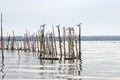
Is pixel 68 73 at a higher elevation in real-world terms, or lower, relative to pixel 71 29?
lower

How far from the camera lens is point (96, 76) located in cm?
4878

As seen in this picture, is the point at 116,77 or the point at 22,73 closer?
the point at 116,77

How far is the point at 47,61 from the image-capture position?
73.0 metres

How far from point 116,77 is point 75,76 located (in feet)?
13.8

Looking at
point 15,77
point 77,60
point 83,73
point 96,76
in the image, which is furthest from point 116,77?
point 77,60

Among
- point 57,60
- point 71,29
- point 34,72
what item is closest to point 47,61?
point 57,60

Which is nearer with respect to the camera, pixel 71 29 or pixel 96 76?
pixel 96 76

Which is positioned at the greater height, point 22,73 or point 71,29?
A: point 71,29

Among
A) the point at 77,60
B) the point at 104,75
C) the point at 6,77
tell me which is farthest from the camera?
the point at 77,60

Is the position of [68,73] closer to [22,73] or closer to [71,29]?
[22,73]

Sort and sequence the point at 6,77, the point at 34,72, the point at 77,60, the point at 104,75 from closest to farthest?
the point at 6,77, the point at 104,75, the point at 34,72, the point at 77,60

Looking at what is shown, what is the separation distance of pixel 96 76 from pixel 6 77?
934 cm

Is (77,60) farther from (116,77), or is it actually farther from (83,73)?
(116,77)

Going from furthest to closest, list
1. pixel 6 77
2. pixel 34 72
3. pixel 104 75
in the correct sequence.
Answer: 1. pixel 34 72
2. pixel 104 75
3. pixel 6 77
